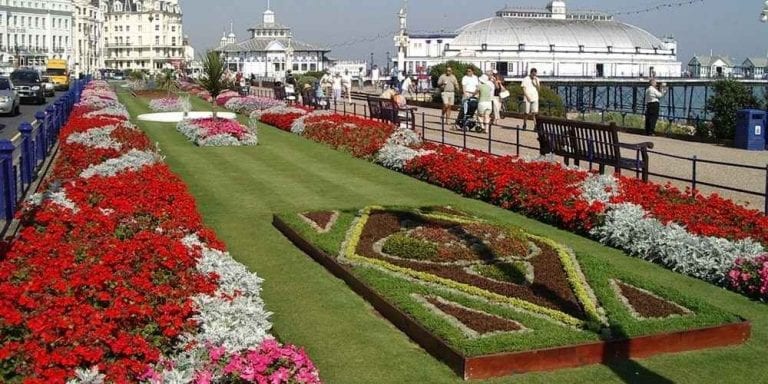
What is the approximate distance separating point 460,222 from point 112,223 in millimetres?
3863

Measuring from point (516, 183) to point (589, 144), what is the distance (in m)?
1.68

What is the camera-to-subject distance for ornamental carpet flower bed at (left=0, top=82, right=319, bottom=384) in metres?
4.84

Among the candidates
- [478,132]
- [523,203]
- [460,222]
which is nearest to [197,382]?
[460,222]

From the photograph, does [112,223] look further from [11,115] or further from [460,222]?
[11,115]

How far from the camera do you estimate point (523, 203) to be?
1155 centimetres

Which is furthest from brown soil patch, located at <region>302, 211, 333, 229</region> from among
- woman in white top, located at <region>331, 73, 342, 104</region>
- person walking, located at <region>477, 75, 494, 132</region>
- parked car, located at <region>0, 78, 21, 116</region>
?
parked car, located at <region>0, 78, 21, 116</region>

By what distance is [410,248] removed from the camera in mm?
8586

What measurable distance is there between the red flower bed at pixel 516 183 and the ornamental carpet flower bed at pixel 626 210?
1cm

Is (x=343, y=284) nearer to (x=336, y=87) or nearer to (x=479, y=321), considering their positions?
(x=479, y=321)

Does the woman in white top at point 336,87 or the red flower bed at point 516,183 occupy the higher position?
the woman in white top at point 336,87

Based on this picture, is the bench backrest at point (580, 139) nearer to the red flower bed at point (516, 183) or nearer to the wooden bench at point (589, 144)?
the wooden bench at point (589, 144)

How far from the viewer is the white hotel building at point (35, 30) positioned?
407ft

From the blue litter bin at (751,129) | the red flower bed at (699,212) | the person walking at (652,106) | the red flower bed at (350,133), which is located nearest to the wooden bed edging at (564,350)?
the red flower bed at (699,212)

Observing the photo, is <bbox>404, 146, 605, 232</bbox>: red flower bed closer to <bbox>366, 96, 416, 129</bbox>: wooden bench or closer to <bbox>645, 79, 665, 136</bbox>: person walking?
<bbox>366, 96, 416, 129</bbox>: wooden bench
